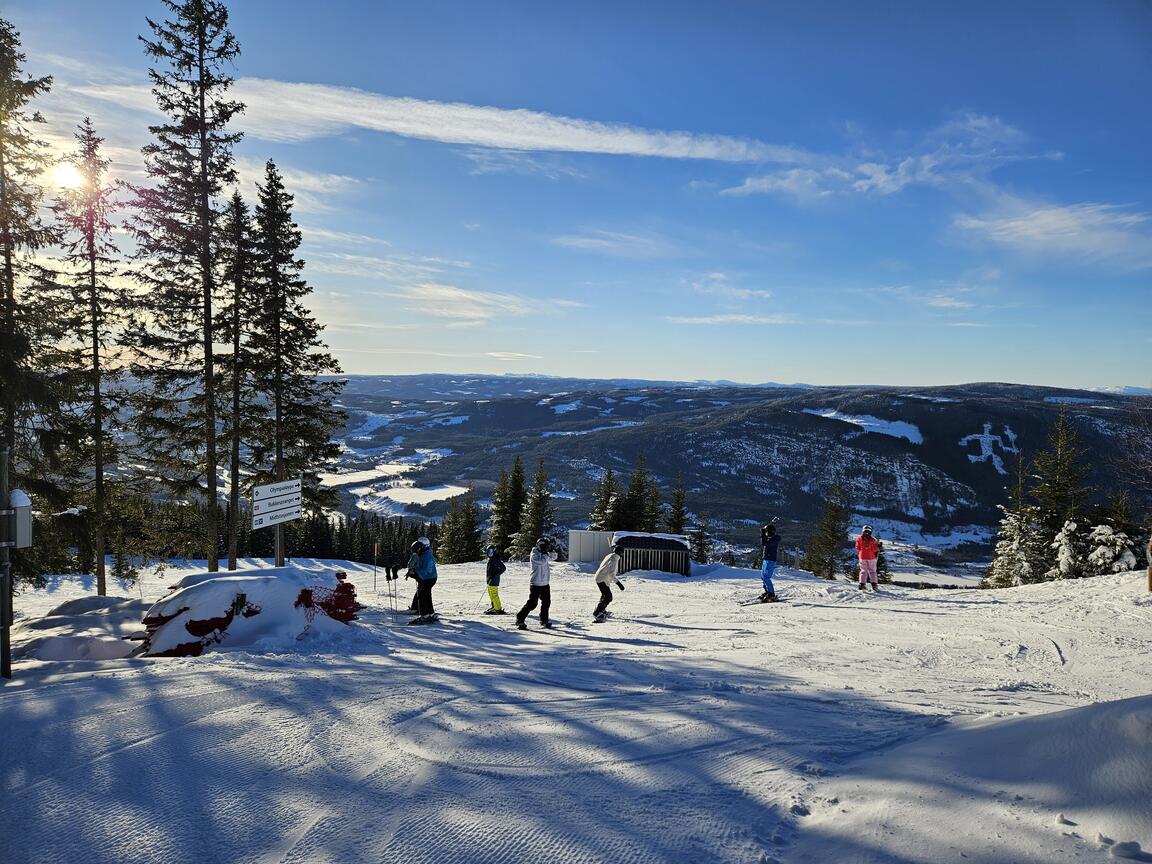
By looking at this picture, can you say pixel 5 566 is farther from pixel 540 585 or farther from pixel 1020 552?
pixel 1020 552

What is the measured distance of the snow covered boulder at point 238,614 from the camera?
8.89 meters

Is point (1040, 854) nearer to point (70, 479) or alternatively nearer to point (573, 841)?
point (573, 841)

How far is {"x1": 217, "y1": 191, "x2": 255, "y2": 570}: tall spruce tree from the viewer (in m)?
17.8

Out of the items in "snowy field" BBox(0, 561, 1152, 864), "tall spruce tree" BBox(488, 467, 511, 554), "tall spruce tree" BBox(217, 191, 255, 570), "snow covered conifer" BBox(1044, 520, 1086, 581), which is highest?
"tall spruce tree" BBox(217, 191, 255, 570)

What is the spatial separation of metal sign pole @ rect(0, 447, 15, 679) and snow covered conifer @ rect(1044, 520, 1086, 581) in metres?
31.7

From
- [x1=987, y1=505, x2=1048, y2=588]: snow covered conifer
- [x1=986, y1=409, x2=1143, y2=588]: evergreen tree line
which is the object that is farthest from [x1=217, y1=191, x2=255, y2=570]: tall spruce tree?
[x1=987, y1=505, x2=1048, y2=588]: snow covered conifer

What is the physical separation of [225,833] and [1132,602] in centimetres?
1526

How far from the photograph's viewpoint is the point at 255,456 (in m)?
20.9

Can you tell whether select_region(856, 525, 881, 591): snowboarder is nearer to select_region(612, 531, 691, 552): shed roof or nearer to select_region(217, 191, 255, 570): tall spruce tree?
select_region(612, 531, 691, 552): shed roof

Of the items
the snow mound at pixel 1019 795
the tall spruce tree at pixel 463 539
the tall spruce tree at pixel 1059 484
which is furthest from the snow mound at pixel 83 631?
the tall spruce tree at pixel 1059 484

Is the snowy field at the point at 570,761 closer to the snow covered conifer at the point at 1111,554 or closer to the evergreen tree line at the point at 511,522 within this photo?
the snow covered conifer at the point at 1111,554

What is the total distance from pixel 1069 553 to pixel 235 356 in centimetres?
3245

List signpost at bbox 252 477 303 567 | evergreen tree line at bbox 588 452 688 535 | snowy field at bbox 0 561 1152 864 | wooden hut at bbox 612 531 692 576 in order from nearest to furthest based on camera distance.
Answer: snowy field at bbox 0 561 1152 864 → signpost at bbox 252 477 303 567 → wooden hut at bbox 612 531 692 576 → evergreen tree line at bbox 588 452 688 535

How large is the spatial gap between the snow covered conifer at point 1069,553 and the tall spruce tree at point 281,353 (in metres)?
29.6
